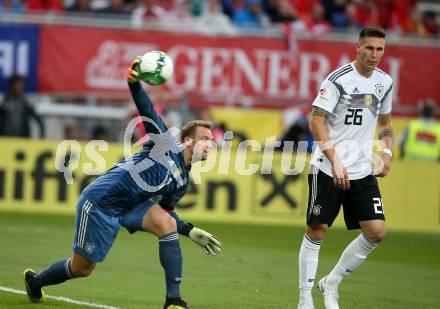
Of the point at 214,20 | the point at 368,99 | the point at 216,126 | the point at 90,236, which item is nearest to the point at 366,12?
the point at 214,20

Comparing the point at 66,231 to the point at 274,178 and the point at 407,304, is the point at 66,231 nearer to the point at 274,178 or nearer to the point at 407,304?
the point at 274,178

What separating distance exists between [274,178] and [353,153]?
30.2ft

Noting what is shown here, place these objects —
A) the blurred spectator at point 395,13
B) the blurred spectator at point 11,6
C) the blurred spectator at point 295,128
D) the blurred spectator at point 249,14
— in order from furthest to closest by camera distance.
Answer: the blurred spectator at point 395,13, the blurred spectator at point 249,14, the blurred spectator at point 11,6, the blurred spectator at point 295,128

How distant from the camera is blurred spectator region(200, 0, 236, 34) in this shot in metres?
19.9

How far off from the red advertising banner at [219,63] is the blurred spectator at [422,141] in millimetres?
1910

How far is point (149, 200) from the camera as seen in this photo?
28.4ft

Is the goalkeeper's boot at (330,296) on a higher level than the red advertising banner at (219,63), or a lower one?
lower

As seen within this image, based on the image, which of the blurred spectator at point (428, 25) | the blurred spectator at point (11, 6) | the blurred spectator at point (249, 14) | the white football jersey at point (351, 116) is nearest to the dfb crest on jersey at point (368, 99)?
the white football jersey at point (351, 116)

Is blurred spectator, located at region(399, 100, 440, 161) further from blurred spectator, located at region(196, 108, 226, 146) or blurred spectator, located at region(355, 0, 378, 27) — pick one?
blurred spectator, located at region(355, 0, 378, 27)

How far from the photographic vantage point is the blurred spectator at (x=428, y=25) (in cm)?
2311

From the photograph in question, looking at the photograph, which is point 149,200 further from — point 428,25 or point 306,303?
point 428,25

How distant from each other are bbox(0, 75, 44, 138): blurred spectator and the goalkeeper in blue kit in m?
10.0

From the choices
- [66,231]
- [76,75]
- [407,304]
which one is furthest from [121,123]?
[407,304]

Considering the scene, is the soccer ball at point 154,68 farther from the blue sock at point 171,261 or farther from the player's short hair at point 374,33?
the player's short hair at point 374,33
